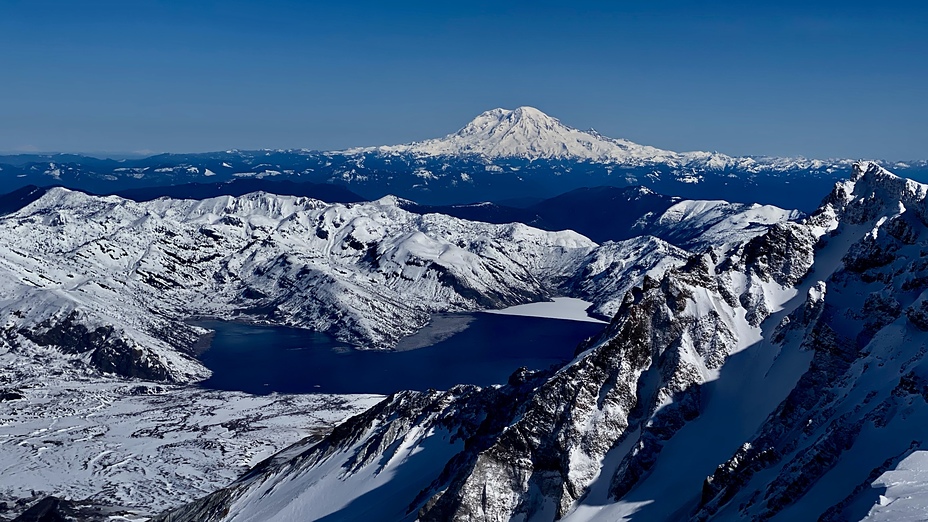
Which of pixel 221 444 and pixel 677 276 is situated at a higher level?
pixel 677 276

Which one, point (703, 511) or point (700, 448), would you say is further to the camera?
point (700, 448)

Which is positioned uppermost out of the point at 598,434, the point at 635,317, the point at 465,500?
the point at 635,317

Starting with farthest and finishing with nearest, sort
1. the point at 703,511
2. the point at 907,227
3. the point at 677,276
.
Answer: the point at 677,276, the point at 907,227, the point at 703,511

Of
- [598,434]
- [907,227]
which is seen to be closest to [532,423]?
[598,434]

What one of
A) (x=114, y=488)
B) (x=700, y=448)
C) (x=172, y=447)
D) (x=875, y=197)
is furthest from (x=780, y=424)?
(x=172, y=447)

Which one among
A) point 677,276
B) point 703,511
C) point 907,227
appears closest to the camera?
point 703,511

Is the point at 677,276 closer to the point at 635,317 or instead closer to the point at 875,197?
the point at 635,317

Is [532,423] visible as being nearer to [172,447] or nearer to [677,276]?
[677,276]
